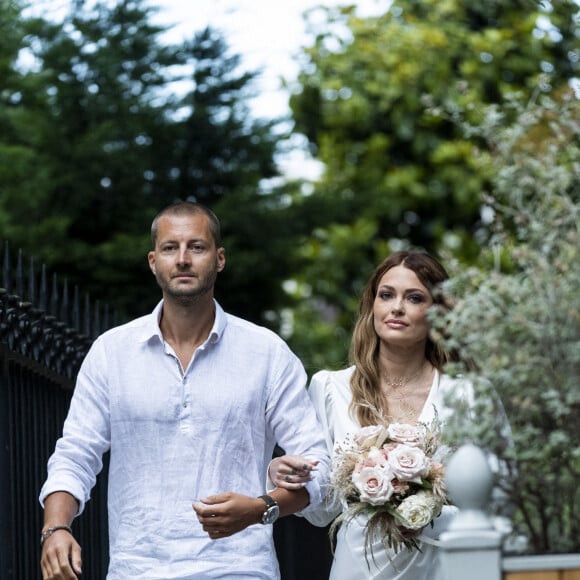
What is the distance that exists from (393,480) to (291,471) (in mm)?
464

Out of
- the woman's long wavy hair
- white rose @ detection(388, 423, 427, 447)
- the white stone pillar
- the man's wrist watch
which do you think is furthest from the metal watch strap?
the white stone pillar

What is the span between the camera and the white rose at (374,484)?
16.5 feet

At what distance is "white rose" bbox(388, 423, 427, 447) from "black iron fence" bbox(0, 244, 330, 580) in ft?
4.45

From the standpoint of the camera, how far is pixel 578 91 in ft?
13.2

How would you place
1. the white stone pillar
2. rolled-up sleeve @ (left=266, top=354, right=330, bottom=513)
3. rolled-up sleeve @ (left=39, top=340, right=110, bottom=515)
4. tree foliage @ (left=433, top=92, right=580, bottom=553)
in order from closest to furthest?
1. the white stone pillar
2. tree foliage @ (left=433, top=92, right=580, bottom=553)
3. rolled-up sleeve @ (left=39, top=340, right=110, bottom=515)
4. rolled-up sleeve @ (left=266, top=354, right=330, bottom=513)

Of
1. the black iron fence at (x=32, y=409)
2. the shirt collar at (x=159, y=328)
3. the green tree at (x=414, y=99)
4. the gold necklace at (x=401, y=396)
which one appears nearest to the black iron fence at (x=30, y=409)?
the black iron fence at (x=32, y=409)

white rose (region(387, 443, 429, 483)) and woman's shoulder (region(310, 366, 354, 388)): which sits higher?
woman's shoulder (region(310, 366, 354, 388))

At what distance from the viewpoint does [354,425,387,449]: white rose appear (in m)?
5.25

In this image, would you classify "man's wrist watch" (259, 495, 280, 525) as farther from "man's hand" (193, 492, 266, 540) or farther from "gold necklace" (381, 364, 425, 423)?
"gold necklace" (381, 364, 425, 423)

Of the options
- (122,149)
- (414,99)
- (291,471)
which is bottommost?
(291,471)

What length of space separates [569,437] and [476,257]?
57.9ft

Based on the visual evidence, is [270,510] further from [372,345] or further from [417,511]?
[372,345]

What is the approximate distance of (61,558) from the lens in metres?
4.55

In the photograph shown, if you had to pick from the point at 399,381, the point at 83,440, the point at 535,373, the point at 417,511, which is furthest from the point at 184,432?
the point at 535,373
